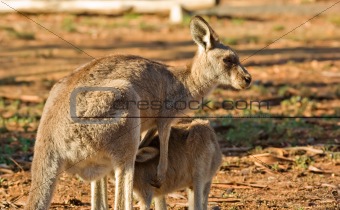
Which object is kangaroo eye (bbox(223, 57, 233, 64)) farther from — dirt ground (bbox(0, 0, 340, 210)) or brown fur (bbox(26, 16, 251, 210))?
dirt ground (bbox(0, 0, 340, 210))

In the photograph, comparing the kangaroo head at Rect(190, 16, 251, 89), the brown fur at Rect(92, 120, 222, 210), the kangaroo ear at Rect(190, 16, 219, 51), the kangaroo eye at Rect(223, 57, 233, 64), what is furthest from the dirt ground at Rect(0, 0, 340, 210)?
the kangaroo ear at Rect(190, 16, 219, 51)

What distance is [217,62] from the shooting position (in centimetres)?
662

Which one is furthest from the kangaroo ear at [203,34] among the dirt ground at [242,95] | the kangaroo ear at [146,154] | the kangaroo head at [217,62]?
the dirt ground at [242,95]

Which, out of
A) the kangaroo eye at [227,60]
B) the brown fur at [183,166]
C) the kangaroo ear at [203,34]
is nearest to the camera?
the brown fur at [183,166]

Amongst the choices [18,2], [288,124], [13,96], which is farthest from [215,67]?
[18,2]

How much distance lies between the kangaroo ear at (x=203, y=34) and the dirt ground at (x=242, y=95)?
1433mm

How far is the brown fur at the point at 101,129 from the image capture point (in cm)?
536

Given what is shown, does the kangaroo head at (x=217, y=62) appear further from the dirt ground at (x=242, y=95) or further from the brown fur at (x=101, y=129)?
the dirt ground at (x=242, y=95)

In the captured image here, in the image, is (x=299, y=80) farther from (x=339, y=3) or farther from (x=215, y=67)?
(x=339, y=3)

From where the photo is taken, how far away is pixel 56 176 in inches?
210

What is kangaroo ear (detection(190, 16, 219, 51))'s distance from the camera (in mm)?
6500

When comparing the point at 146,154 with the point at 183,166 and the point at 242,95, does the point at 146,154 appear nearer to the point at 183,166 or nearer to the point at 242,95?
the point at 183,166

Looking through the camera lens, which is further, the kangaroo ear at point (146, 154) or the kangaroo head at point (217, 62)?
the kangaroo head at point (217, 62)

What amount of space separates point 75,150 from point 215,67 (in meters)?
1.80
